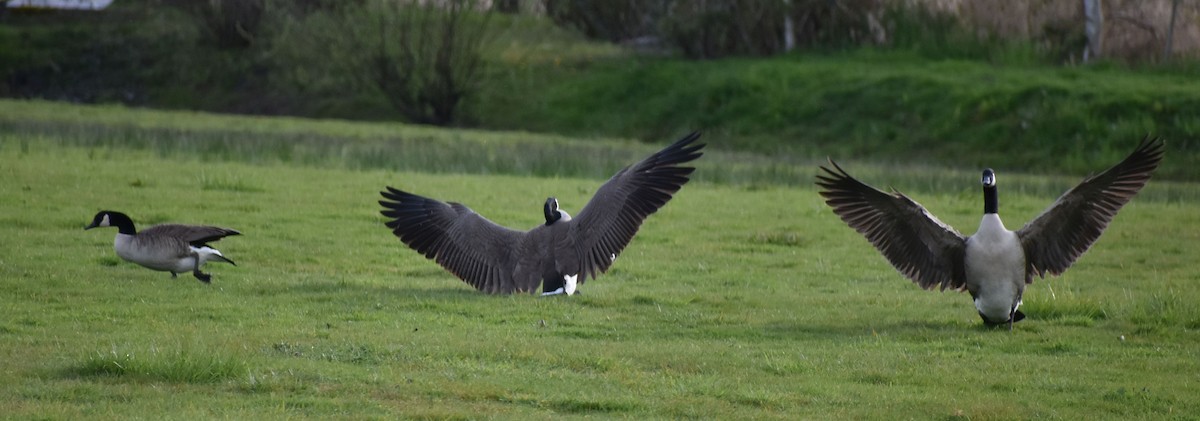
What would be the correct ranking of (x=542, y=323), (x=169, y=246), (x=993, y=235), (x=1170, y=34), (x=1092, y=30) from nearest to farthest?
1. (x=993, y=235)
2. (x=542, y=323)
3. (x=169, y=246)
4. (x=1170, y=34)
5. (x=1092, y=30)

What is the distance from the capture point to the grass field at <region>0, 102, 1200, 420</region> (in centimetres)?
872

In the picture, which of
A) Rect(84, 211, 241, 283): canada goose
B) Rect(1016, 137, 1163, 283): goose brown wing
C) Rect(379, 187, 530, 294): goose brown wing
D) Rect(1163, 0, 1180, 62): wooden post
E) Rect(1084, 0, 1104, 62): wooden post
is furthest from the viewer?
Rect(1084, 0, 1104, 62): wooden post

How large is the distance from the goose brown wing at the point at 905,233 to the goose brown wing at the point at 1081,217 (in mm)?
543

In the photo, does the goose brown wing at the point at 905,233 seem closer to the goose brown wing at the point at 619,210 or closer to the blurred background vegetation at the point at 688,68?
the goose brown wing at the point at 619,210

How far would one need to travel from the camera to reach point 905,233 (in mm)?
11719

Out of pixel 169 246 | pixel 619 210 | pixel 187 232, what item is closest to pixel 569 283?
pixel 619 210

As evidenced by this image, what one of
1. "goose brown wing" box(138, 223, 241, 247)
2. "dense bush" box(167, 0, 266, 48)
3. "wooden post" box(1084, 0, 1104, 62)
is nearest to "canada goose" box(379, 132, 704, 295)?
"goose brown wing" box(138, 223, 241, 247)

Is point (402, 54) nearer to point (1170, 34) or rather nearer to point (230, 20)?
point (230, 20)

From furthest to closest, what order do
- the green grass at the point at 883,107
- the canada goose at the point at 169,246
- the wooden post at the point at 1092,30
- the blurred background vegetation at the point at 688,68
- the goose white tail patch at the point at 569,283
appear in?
the wooden post at the point at 1092,30
the blurred background vegetation at the point at 688,68
the green grass at the point at 883,107
the goose white tail patch at the point at 569,283
the canada goose at the point at 169,246

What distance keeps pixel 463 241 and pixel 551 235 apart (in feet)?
2.77

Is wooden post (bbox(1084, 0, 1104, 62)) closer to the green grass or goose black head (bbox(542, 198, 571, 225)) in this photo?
the green grass

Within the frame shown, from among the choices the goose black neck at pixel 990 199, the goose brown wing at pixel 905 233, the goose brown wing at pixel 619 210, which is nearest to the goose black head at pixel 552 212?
the goose brown wing at pixel 619 210

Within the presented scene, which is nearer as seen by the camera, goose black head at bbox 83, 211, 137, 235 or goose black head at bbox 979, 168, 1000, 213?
goose black head at bbox 979, 168, 1000, 213

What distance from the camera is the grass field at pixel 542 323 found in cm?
872
